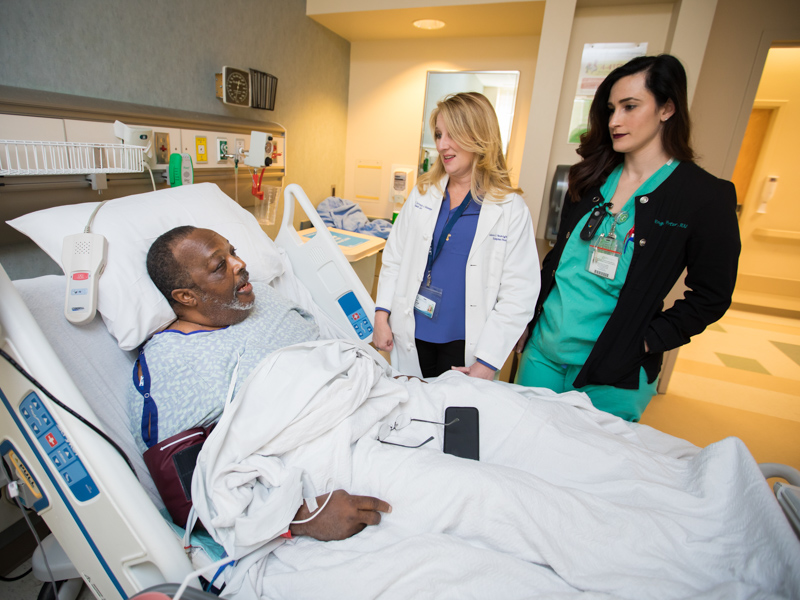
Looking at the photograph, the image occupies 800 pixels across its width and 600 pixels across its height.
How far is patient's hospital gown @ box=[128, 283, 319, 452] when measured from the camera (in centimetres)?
114

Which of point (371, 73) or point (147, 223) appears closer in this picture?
point (147, 223)

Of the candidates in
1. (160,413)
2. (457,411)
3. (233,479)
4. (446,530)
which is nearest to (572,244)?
(457,411)

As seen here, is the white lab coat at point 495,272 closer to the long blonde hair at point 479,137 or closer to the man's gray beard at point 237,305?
the long blonde hair at point 479,137

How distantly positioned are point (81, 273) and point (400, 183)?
2.65 meters

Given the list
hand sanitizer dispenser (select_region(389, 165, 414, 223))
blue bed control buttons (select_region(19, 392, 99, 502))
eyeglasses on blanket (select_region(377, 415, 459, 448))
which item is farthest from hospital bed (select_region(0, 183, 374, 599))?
hand sanitizer dispenser (select_region(389, 165, 414, 223))

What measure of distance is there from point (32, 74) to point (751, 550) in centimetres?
242

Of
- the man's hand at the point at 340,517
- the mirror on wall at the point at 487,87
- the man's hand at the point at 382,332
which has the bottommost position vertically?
the man's hand at the point at 340,517

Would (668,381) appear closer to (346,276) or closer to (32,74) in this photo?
(346,276)

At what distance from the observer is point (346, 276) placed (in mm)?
1841

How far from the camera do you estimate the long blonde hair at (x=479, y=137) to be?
1.55 m

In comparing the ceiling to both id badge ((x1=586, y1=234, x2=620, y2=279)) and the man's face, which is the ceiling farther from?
the man's face

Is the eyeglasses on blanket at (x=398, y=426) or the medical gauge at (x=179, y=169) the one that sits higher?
the medical gauge at (x=179, y=169)

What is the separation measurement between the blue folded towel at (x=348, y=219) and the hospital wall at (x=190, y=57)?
0.19m

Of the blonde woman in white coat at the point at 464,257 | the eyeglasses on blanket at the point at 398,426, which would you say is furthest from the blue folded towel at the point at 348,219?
the eyeglasses on blanket at the point at 398,426
